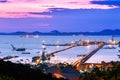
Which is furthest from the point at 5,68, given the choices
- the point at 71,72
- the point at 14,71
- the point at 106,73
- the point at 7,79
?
the point at 71,72

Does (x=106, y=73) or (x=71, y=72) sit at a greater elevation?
(x=106, y=73)

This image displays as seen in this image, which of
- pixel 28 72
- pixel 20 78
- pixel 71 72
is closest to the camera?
pixel 20 78

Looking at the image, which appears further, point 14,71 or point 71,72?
point 71,72

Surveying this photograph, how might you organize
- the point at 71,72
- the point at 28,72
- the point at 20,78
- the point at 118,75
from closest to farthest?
the point at 118,75 → the point at 20,78 → the point at 28,72 → the point at 71,72

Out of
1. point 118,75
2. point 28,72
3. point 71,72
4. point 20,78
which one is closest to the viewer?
point 118,75

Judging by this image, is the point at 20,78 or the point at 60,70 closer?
the point at 20,78

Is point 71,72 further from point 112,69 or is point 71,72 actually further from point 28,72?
point 112,69

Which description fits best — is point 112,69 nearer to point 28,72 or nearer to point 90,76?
point 90,76

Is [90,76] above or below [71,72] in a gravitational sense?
above

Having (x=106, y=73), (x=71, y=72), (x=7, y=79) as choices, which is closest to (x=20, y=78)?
(x=7, y=79)
